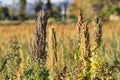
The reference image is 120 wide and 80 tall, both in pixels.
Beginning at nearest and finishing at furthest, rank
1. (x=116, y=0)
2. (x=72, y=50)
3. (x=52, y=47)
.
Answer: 1. (x=52, y=47)
2. (x=72, y=50)
3. (x=116, y=0)

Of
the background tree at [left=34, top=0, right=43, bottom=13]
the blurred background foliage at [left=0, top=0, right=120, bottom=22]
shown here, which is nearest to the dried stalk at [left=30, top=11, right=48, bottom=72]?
the blurred background foliage at [left=0, top=0, right=120, bottom=22]

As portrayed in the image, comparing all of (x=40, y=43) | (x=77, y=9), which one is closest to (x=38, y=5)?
(x=77, y=9)

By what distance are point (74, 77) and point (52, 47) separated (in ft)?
1.16

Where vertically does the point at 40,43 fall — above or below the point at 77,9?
above

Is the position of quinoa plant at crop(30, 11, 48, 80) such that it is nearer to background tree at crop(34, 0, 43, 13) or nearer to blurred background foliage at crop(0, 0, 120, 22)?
blurred background foliage at crop(0, 0, 120, 22)

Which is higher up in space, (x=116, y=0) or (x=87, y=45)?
(x=87, y=45)

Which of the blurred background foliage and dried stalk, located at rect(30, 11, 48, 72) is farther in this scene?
the blurred background foliage

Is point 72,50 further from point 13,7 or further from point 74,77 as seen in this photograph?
point 13,7

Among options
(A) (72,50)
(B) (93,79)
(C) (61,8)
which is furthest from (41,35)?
(C) (61,8)

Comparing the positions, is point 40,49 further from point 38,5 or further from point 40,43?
point 38,5

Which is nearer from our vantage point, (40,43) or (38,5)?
(40,43)

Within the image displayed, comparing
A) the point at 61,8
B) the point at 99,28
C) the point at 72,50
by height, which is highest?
the point at 99,28

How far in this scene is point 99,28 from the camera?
5.21 meters

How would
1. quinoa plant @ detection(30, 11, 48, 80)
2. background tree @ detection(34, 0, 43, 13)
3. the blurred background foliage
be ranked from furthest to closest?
background tree @ detection(34, 0, 43, 13) → the blurred background foliage → quinoa plant @ detection(30, 11, 48, 80)
